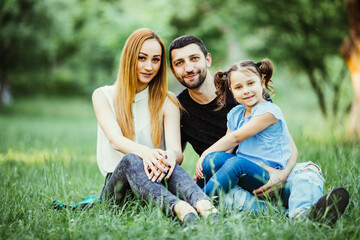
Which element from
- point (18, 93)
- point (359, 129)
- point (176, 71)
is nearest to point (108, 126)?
point (176, 71)

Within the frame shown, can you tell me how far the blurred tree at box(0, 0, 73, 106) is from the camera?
1285 centimetres

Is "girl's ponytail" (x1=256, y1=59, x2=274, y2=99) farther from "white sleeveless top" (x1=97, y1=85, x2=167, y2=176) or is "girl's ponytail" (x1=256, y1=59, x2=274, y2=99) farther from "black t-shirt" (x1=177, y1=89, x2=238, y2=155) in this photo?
"white sleeveless top" (x1=97, y1=85, x2=167, y2=176)

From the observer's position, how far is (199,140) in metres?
3.09

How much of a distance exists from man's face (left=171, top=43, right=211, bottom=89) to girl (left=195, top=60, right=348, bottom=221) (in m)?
0.45

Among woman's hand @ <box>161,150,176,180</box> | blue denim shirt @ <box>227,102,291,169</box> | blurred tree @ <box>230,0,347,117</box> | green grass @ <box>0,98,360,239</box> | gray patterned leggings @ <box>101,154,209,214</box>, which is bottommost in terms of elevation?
green grass @ <box>0,98,360,239</box>

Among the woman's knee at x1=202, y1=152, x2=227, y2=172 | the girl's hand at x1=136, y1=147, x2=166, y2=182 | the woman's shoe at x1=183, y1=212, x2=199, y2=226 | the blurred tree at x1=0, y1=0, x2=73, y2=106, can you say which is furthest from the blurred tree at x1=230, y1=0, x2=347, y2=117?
the blurred tree at x1=0, y1=0, x2=73, y2=106

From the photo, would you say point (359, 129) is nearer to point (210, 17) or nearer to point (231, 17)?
point (231, 17)

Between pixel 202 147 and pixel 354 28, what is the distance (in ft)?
13.4

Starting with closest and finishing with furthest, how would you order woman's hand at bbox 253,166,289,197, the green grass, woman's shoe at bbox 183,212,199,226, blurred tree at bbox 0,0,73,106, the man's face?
the green grass
woman's shoe at bbox 183,212,199,226
woman's hand at bbox 253,166,289,197
the man's face
blurred tree at bbox 0,0,73,106

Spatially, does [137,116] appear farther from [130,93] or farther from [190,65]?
[190,65]

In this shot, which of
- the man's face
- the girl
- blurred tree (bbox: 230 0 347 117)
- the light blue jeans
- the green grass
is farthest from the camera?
blurred tree (bbox: 230 0 347 117)

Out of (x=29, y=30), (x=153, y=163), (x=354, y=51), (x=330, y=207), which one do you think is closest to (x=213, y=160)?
(x=153, y=163)

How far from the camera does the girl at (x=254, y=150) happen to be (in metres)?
2.26

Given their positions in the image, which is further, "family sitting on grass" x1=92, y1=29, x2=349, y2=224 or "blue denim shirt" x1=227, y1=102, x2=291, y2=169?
"blue denim shirt" x1=227, y1=102, x2=291, y2=169
